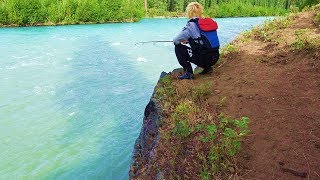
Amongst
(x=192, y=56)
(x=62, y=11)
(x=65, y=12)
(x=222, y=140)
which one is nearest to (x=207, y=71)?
(x=192, y=56)

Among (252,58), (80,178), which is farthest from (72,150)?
(252,58)

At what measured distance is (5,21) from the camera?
39.8 meters

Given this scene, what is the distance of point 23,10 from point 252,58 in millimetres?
37548

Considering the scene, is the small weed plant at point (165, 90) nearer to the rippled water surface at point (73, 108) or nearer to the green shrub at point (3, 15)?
the rippled water surface at point (73, 108)

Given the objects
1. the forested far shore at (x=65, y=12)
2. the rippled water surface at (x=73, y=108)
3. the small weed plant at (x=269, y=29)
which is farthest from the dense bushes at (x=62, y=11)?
the small weed plant at (x=269, y=29)

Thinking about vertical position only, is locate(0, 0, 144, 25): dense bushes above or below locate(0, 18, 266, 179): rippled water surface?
above

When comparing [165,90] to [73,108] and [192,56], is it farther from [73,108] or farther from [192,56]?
[73,108]

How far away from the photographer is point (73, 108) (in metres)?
12.2

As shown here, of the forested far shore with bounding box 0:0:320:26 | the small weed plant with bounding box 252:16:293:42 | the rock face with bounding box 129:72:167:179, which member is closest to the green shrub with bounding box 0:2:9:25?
the forested far shore with bounding box 0:0:320:26

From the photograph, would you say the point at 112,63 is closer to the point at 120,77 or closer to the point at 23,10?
the point at 120,77

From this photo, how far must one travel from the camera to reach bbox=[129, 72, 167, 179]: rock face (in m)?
6.63

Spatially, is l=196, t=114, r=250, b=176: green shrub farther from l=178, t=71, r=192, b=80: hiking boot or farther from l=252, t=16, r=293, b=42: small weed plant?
l=252, t=16, r=293, b=42: small weed plant

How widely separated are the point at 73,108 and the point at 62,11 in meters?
35.1

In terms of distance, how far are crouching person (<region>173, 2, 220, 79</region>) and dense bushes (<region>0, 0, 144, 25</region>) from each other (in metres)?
36.3
